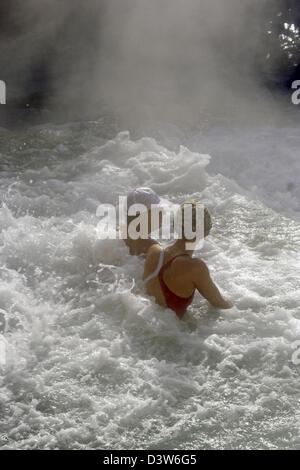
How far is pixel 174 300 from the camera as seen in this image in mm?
4430

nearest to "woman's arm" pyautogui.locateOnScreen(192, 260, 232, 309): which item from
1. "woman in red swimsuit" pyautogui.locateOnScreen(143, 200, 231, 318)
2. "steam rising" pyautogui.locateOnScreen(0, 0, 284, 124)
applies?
"woman in red swimsuit" pyautogui.locateOnScreen(143, 200, 231, 318)

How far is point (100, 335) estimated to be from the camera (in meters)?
4.42

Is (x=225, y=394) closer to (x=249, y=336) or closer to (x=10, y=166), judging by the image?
(x=249, y=336)

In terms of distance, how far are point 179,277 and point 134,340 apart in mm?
596

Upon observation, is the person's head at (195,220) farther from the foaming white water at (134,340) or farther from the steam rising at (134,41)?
the steam rising at (134,41)

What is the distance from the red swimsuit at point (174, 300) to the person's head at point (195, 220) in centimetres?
32

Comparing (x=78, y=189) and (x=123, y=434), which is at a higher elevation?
(x=78, y=189)

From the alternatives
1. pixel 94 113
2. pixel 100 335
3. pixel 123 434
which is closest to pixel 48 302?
pixel 100 335

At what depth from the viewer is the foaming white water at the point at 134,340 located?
144 inches

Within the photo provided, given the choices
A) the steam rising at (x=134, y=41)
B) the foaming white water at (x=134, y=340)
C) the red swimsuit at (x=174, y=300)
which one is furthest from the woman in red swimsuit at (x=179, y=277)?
the steam rising at (x=134, y=41)

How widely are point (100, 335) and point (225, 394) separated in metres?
1.06

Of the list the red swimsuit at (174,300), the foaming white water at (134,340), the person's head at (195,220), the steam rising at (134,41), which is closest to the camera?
the foaming white water at (134,340)
